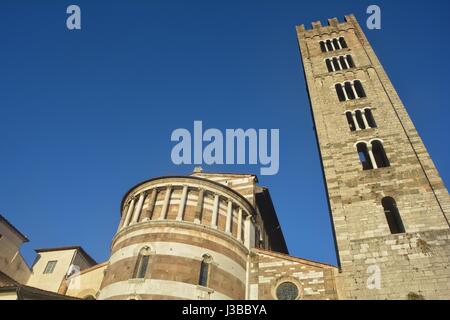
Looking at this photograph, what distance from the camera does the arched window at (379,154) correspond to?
19862 mm

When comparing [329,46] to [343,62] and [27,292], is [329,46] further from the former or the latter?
[27,292]

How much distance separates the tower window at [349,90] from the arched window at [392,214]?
934 centimetres

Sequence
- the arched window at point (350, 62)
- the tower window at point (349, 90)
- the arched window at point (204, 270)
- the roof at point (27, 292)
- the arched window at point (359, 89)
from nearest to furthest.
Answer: the arched window at point (204, 270) < the roof at point (27, 292) < the arched window at point (359, 89) < the tower window at point (349, 90) < the arched window at point (350, 62)

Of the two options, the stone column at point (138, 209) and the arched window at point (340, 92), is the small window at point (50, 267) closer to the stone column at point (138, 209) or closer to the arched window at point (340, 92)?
the stone column at point (138, 209)

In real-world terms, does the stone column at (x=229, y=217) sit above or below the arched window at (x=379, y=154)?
below

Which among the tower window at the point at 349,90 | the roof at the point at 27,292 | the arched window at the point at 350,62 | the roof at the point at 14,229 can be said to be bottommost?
the roof at the point at 27,292

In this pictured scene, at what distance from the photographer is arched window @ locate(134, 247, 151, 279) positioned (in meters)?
16.6

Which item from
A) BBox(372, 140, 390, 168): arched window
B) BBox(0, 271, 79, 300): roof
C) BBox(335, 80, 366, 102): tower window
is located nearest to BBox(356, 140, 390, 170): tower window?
BBox(372, 140, 390, 168): arched window

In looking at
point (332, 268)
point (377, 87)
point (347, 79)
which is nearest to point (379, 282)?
point (332, 268)

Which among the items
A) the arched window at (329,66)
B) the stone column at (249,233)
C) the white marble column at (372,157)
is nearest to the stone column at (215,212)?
the stone column at (249,233)

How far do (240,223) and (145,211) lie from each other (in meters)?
5.94
